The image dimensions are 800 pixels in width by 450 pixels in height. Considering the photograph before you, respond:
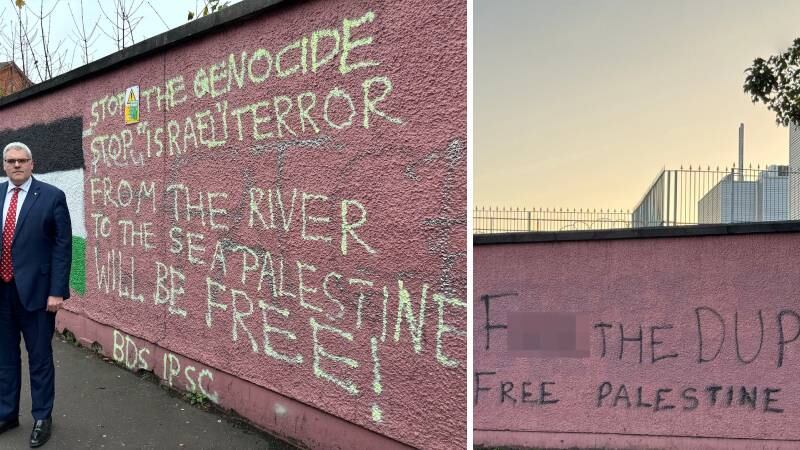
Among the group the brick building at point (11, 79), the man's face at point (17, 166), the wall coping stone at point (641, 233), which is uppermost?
the brick building at point (11, 79)

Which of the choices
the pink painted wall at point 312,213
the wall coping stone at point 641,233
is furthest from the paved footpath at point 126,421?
the wall coping stone at point 641,233

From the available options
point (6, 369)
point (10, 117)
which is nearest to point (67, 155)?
point (10, 117)

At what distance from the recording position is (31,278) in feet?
11.8

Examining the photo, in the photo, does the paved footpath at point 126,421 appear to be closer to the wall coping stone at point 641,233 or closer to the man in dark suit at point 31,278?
the man in dark suit at point 31,278

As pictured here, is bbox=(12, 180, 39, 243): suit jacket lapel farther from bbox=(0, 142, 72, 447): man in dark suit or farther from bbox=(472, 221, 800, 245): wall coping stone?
bbox=(472, 221, 800, 245): wall coping stone

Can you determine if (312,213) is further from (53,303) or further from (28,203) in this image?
(28,203)

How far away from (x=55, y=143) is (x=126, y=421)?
11.2 ft

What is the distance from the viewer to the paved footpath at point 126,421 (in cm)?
351

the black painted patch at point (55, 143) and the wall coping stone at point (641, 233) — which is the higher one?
the black painted patch at point (55, 143)

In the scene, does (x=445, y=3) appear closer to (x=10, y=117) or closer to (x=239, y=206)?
(x=239, y=206)

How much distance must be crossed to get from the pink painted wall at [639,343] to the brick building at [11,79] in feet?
33.8

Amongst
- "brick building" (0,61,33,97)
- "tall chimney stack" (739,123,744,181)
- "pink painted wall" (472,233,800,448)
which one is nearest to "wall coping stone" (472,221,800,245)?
"pink painted wall" (472,233,800,448)

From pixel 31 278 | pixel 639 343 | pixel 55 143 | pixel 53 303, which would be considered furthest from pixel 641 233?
pixel 55 143

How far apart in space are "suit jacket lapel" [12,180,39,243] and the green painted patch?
1865 mm
